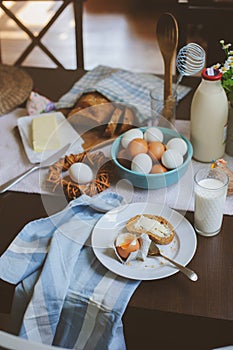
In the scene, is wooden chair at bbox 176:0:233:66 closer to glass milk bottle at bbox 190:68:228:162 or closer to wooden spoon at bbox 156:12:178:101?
wooden spoon at bbox 156:12:178:101

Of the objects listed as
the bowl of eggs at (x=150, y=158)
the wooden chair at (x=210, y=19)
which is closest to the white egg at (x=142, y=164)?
the bowl of eggs at (x=150, y=158)

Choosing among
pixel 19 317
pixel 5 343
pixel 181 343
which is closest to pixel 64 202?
pixel 19 317

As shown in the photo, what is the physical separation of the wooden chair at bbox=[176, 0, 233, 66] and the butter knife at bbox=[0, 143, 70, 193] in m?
0.62

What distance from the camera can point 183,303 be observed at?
108 cm

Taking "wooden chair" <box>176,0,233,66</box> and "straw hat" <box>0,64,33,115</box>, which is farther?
"wooden chair" <box>176,0,233,66</box>

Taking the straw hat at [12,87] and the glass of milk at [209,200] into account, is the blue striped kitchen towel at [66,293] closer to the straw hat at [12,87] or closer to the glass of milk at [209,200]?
the glass of milk at [209,200]

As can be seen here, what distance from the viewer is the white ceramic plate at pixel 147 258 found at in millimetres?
1135

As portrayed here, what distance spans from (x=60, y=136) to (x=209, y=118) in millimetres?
395

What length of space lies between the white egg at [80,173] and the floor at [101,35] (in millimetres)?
2249

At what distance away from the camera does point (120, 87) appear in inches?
68.8

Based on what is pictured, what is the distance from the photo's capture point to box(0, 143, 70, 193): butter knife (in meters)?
1.40

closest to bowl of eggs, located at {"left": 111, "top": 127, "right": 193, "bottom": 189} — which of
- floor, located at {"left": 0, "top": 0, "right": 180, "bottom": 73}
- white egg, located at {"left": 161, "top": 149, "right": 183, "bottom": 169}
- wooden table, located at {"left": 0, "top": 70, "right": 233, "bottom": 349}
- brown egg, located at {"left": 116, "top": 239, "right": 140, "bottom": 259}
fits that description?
white egg, located at {"left": 161, "top": 149, "right": 183, "bottom": 169}

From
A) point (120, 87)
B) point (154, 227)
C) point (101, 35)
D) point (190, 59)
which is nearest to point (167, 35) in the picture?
point (190, 59)

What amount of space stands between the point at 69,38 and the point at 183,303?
3.17m
